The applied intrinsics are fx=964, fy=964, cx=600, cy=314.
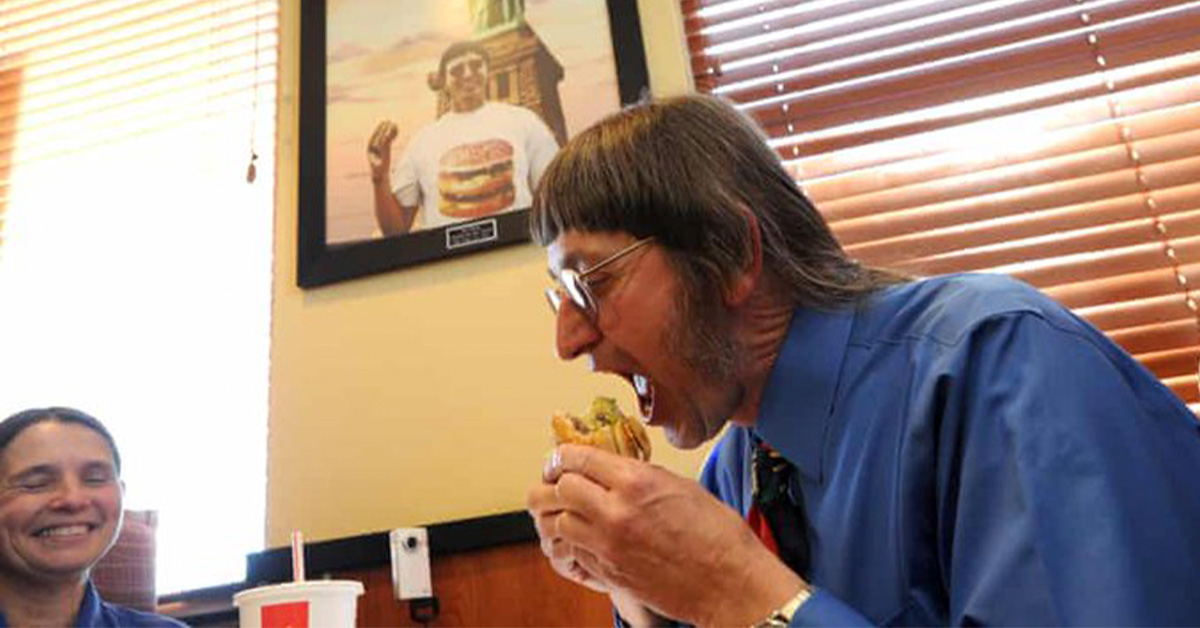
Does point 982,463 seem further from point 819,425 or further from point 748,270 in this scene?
point 748,270

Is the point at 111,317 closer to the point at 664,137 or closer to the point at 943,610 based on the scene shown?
the point at 664,137

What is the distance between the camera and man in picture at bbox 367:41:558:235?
2.03 m

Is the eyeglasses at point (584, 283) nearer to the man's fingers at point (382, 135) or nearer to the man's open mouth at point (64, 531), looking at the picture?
the man's open mouth at point (64, 531)

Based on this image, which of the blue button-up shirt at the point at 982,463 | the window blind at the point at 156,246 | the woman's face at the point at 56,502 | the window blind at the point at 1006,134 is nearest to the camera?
Answer: the blue button-up shirt at the point at 982,463

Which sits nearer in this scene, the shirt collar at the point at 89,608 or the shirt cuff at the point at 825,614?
the shirt cuff at the point at 825,614

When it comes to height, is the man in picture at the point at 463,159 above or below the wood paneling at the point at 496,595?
above

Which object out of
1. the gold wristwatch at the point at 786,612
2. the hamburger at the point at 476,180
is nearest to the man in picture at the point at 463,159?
the hamburger at the point at 476,180

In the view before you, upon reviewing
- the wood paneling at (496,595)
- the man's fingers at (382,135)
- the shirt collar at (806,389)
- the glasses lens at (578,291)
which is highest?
the man's fingers at (382,135)

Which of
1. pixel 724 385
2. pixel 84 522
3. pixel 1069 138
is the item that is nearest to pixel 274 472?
pixel 84 522

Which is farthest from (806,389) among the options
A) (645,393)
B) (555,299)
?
(555,299)

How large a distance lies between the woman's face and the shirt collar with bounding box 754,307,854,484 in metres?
1.33

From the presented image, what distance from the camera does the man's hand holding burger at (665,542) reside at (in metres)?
0.70

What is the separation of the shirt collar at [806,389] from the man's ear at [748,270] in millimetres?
59

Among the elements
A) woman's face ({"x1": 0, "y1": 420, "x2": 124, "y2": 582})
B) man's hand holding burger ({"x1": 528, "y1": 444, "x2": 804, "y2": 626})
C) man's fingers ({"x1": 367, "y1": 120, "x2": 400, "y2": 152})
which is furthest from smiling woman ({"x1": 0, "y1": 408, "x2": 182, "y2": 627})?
man's hand holding burger ({"x1": 528, "y1": 444, "x2": 804, "y2": 626})
